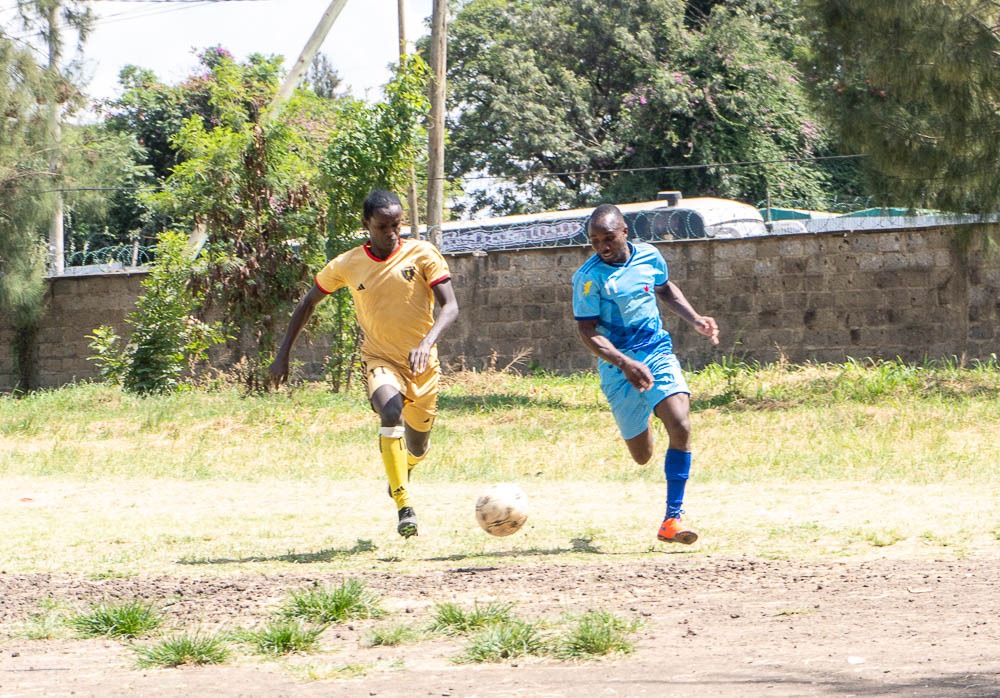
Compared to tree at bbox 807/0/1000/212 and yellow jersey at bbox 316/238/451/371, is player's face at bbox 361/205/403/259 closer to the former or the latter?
yellow jersey at bbox 316/238/451/371

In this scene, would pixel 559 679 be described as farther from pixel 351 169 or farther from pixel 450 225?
pixel 450 225

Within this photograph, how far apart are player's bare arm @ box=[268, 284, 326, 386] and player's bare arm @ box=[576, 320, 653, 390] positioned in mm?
1613

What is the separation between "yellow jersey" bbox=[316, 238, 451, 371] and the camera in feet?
24.1

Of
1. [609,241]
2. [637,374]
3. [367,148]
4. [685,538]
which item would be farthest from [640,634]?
[367,148]

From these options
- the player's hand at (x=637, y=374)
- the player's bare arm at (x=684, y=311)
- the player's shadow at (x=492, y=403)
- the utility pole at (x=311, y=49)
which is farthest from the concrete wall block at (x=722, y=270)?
the player's hand at (x=637, y=374)

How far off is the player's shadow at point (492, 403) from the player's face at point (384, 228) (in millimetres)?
7693

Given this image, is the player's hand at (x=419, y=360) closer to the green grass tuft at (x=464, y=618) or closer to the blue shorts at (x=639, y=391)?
the blue shorts at (x=639, y=391)

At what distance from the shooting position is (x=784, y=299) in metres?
17.1

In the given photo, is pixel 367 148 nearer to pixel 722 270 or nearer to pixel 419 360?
pixel 722 270

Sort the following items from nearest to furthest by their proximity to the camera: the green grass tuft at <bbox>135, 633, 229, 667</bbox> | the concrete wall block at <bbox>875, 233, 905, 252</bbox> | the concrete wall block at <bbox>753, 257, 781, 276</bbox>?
the green grass tuft at <bbox>135, 633, 229, 667</bbox>
the concrete wall block at <bbox>875, 233, 905, 252</bbox>
the concrete wall block at <bbox>753, 257, 781, 276</bbox>

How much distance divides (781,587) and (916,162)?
971 cm

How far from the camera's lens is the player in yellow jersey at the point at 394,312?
7266 millimetres

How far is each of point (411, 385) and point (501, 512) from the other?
1.05 metres

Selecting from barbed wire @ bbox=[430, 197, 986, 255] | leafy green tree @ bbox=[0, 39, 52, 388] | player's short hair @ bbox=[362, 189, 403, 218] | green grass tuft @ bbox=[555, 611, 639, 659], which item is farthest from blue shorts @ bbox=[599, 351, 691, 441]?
leafy green tree @ bbox=[0, 39, 52, 388]
